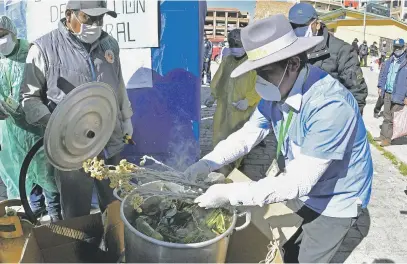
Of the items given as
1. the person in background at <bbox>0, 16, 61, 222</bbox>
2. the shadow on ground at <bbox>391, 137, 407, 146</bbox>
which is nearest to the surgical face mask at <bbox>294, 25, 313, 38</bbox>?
the person in background at <bbox>0, 16, 61, 222</bbox>

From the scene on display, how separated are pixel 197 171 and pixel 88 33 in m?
1.36

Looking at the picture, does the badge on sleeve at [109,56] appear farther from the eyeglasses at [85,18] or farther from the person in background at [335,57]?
the person in background at [335,57]

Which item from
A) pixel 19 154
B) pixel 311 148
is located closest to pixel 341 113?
pixel 311 148

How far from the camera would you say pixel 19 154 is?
→ 3.39 metres

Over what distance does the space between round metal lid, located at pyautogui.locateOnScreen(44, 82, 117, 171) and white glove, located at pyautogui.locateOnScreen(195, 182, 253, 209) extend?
882mm

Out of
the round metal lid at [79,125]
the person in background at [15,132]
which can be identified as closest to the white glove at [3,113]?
the person in background at [15,132]

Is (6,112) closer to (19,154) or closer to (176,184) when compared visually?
(19,154)

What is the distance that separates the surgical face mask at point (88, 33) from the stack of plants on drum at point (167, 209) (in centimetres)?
120

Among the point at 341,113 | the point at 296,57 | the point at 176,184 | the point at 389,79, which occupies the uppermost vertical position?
the point at 296,57

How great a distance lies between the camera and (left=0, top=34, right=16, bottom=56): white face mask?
121 inches

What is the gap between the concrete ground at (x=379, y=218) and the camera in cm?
351

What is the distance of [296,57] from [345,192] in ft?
2.40

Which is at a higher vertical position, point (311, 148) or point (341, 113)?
point (341, 113)

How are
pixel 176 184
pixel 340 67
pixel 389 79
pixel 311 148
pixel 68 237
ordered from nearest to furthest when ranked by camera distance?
pixel 311 148
pixel 176 184
pixel 68 237
pixel 340 67
pixel 389 79
